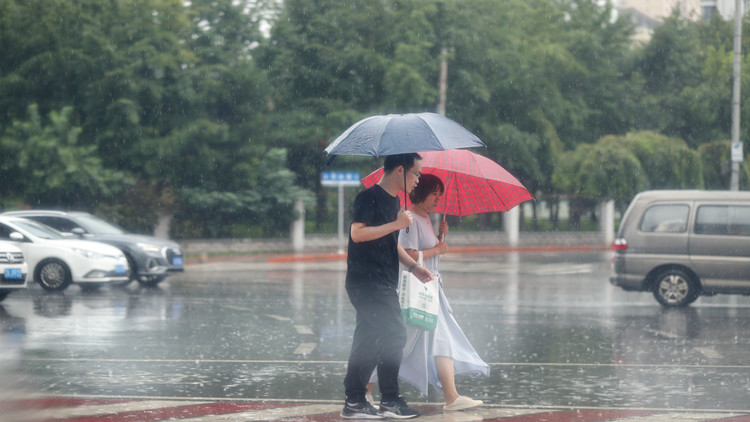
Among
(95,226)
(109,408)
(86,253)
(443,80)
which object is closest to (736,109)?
(443,80)

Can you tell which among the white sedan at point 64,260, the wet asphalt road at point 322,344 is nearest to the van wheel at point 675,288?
the wet asphalt road at point 322,344

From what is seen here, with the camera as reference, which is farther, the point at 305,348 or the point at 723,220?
the point at 723,220

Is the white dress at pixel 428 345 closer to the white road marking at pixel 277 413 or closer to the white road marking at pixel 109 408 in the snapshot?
the white road marking at pixel 277 413

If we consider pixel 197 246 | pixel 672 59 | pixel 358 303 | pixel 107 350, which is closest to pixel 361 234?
pixel 358 303

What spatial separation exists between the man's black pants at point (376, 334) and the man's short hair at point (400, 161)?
81cm

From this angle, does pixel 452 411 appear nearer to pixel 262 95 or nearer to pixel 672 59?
pixel 262 95

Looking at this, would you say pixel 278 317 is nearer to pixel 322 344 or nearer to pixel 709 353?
pixel 322 344

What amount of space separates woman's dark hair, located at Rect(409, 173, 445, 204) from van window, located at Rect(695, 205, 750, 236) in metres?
10.2

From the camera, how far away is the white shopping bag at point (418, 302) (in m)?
7.75

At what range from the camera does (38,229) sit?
20.4m

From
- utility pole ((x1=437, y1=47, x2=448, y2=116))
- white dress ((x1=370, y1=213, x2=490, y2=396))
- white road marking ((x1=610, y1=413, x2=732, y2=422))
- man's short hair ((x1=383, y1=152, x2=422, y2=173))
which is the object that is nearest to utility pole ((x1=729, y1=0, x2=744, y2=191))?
utility pole ((x1=437, y1=47, x2=448, y2=116))

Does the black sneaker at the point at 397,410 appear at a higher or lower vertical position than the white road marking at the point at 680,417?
higher

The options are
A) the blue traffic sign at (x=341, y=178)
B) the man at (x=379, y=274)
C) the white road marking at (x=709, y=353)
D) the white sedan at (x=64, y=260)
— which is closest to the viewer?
the man at (x=379, y=274)

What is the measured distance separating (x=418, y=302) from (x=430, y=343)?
18.8 inches
